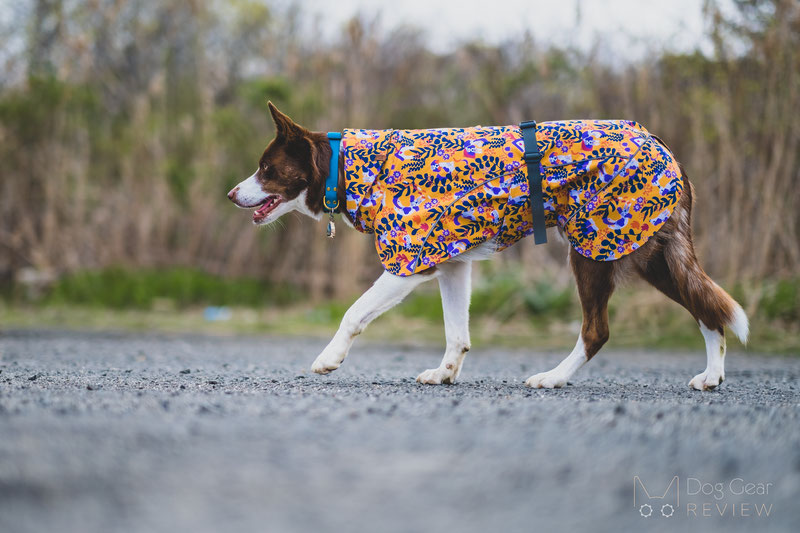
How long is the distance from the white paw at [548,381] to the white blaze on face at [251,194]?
1.79 metres

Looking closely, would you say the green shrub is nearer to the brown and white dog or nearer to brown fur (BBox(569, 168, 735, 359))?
the brown and white dog

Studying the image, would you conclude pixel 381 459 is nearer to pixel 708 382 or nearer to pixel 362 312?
pixel 362 312

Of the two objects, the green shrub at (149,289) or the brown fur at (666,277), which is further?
the green shrub at (149,289)

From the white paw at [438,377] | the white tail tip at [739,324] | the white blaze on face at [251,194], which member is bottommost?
the white paw at [438,377]

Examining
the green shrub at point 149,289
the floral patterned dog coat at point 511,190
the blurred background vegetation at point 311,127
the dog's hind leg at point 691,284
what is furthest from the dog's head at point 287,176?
the green shrub at point 149,289

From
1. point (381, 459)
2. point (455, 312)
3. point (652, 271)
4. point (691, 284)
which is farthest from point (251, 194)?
point (381, 459)

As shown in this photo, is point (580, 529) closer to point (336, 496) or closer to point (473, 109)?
point (336, 496)

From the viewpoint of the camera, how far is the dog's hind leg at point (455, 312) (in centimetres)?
405

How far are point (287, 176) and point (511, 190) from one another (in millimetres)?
1272

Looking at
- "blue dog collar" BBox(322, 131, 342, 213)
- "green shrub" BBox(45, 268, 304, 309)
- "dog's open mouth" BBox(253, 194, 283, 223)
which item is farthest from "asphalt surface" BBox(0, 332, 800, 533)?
"green shrub" BBox(45, 268, 304, 309)

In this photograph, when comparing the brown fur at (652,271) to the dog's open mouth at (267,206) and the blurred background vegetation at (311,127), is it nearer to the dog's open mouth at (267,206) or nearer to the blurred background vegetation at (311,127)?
the dog's open mouth at (267,206)

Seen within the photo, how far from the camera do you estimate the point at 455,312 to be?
4141 mm

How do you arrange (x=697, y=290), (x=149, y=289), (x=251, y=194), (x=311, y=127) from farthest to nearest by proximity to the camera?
(x=311, y=127) < (x=149, y=289) < (x=251, y=194) < (x=697, y=290)

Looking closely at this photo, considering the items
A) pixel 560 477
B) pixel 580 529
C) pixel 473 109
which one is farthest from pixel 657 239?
pixel 473 109
